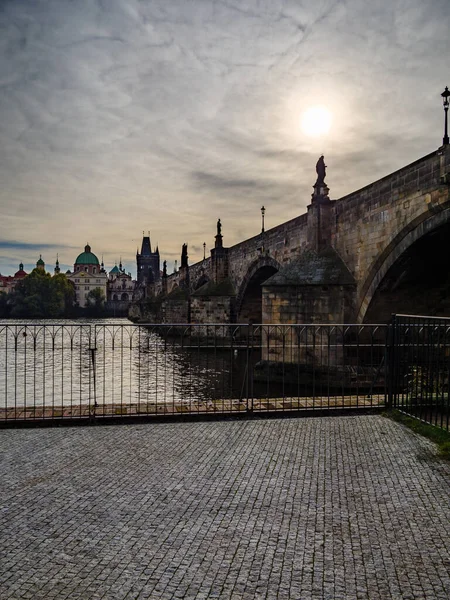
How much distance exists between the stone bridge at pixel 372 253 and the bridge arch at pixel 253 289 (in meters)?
5.48

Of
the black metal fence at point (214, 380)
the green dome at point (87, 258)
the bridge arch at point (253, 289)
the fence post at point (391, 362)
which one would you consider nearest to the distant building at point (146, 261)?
the green dome at point (87, 258)

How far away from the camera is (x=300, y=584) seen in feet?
8.20

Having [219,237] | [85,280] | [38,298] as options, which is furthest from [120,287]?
[219,237]

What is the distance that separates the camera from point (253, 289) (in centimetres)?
2984

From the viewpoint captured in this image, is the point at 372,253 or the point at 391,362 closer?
the point at 391,362

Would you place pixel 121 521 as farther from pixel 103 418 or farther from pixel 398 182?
pixel 398 182

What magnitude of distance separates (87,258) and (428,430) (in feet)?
473

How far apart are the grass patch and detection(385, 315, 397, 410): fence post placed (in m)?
0.23

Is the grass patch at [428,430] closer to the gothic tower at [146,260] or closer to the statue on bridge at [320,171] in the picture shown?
the statue on bridge at [320,171]

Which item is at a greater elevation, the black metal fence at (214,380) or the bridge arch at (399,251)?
the bridge arch at (399,251)

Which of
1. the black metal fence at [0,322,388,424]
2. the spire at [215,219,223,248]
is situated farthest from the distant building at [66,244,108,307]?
the black metal fence at [0,322,388,424]

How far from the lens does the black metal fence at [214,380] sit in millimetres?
6273

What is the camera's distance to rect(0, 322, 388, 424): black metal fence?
247 inches

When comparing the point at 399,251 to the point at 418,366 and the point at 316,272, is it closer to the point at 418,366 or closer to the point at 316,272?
the point at 316,272
